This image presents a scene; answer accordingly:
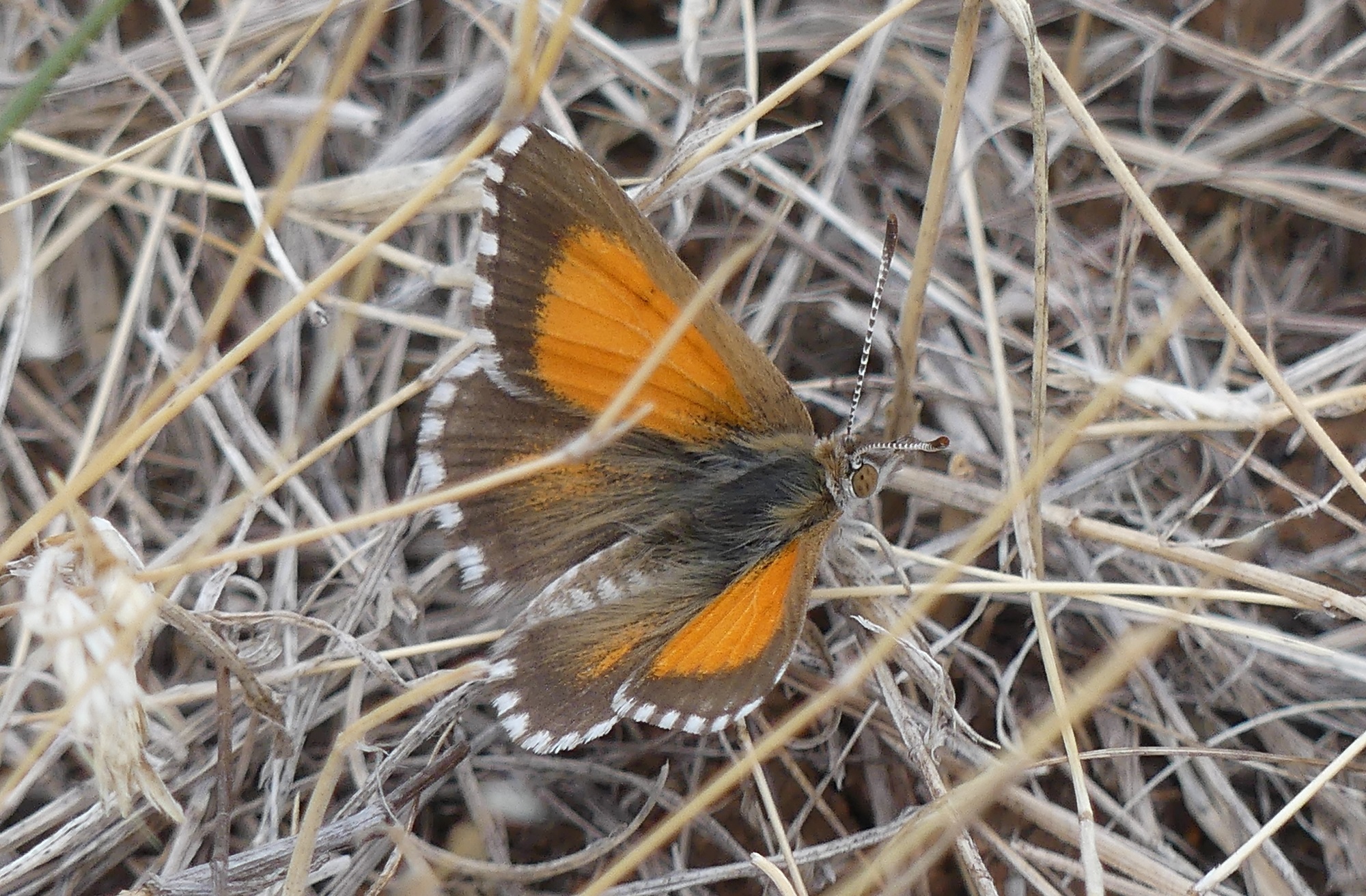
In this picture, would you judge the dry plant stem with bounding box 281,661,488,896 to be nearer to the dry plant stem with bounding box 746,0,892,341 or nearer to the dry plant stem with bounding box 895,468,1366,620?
the dry plant stem with bounding box 895,468,1366,620

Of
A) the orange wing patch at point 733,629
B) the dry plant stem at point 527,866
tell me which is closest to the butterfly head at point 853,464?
the orange wing patch at point 733,629

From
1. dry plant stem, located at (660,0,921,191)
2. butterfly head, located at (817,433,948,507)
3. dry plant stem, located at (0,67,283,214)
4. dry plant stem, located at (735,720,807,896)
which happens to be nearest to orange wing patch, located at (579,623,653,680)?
dry plant stem, located at (735,720,807,896)

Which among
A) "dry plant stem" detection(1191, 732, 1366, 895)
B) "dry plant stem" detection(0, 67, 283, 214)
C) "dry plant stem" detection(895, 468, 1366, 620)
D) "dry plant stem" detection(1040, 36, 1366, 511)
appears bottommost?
"dry plant stem" detection(1191, 732, 1366, 895)

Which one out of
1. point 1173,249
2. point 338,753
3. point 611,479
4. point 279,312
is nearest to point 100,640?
point 338,753

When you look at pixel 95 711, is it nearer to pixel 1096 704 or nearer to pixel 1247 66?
pixel 1096 704

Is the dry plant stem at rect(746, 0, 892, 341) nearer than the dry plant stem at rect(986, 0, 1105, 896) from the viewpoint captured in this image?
No

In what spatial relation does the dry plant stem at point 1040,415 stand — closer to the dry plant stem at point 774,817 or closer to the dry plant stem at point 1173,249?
the dry plant stem at point 1173,249

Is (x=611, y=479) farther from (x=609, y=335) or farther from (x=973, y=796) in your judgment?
(x=973, y=796)
